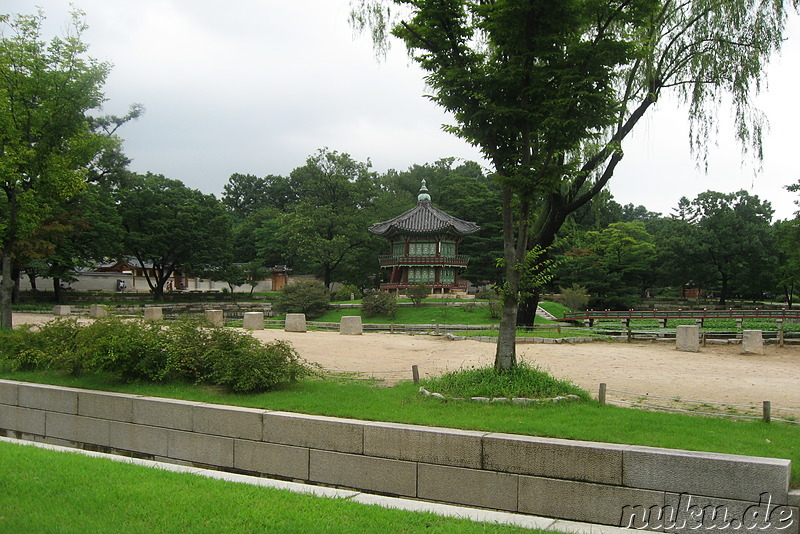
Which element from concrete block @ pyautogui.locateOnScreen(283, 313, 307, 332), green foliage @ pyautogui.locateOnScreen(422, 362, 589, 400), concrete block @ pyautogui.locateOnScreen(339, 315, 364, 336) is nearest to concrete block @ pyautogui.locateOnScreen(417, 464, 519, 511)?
green foliage @ pyautogui.locateOnScreen(422, 362, 589, 400)

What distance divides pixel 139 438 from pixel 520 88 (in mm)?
7885

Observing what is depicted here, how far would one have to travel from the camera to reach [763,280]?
40000 millimetres

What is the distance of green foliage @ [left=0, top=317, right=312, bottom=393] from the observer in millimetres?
8430

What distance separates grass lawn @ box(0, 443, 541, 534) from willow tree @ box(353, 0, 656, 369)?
4584 mm

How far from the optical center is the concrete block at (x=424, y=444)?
614 centimetres

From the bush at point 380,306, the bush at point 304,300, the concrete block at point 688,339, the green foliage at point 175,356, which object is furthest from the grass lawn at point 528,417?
the bush at point 304,300

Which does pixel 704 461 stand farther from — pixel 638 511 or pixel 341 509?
pixel 341 509

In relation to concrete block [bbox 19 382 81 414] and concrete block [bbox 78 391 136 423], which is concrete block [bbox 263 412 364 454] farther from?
concrete block [bbox 19 382 81 414]

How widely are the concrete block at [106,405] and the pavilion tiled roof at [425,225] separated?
35.0 metres

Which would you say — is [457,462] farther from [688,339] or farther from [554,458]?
[688,339]

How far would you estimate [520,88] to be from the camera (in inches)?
356

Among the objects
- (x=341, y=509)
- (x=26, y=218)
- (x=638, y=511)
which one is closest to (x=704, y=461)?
(x=638, y=511)

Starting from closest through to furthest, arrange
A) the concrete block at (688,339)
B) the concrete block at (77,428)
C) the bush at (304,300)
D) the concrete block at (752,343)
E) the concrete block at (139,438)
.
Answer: the concrete block at (139,438)
the concrete block at (77,428)
the concrete block at (752,343)
the concrete block at (688,339)
the bush at (304,300)

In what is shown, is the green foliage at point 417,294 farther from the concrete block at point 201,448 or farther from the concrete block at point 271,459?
the concrete block at point 271,459
